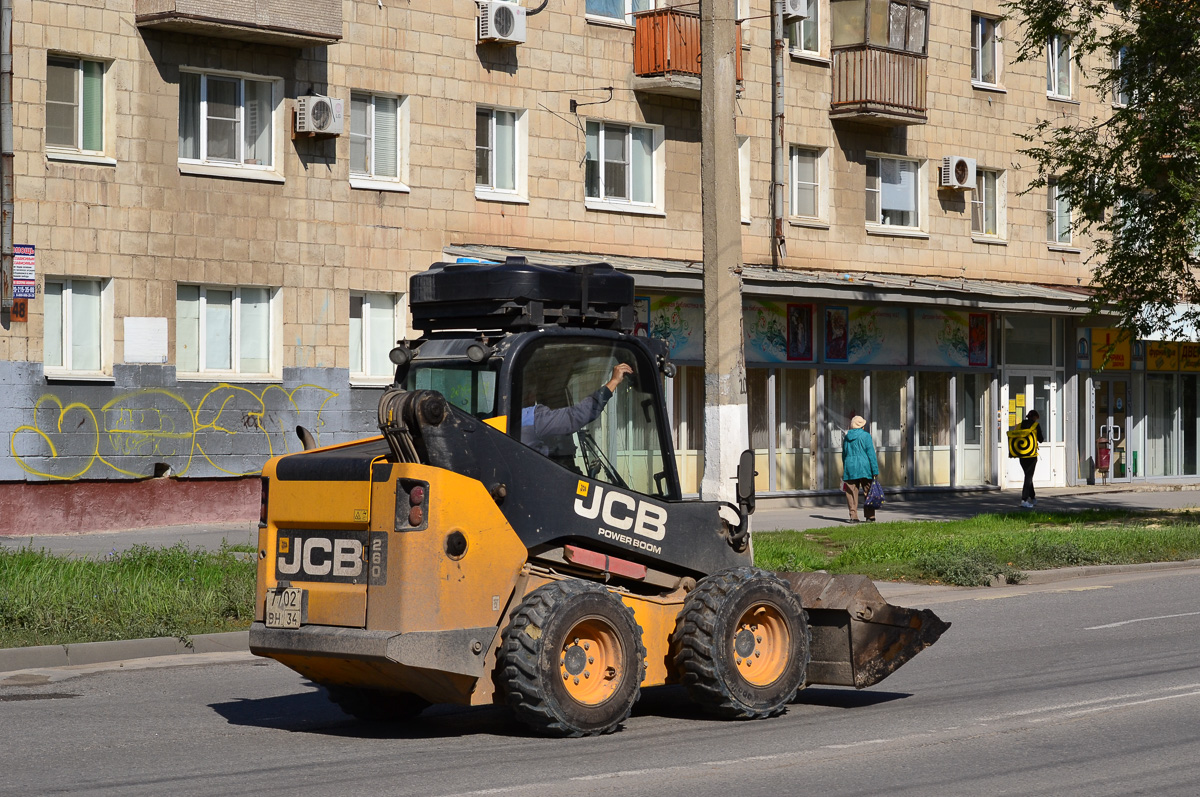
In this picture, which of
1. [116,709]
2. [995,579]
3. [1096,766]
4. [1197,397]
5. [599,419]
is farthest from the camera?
[1197,397]

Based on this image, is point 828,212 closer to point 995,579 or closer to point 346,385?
point 346,385

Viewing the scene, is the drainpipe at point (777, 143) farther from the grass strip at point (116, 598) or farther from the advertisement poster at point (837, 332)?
the grass strip at point (116, 598)

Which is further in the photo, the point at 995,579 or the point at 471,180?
the point at 471,180

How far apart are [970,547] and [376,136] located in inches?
435

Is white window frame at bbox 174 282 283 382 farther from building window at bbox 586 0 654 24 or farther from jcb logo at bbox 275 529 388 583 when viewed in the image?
jcb logo at bbox 275 529 388 583

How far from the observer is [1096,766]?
7582 mm

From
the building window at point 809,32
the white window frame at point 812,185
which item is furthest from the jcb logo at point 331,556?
the building window at point 809,32

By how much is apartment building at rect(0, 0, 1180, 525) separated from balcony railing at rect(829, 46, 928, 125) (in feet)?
0.19

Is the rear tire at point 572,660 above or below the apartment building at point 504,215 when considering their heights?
below

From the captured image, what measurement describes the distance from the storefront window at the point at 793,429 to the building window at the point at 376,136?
28.9 ft

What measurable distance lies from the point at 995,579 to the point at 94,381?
1214 cm

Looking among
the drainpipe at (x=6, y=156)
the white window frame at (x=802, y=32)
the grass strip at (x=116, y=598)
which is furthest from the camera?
the white window frame at (x=802, y=32)

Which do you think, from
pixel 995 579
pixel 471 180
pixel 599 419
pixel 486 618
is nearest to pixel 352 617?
pixel 486 618

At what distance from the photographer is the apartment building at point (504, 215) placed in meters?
21.3
